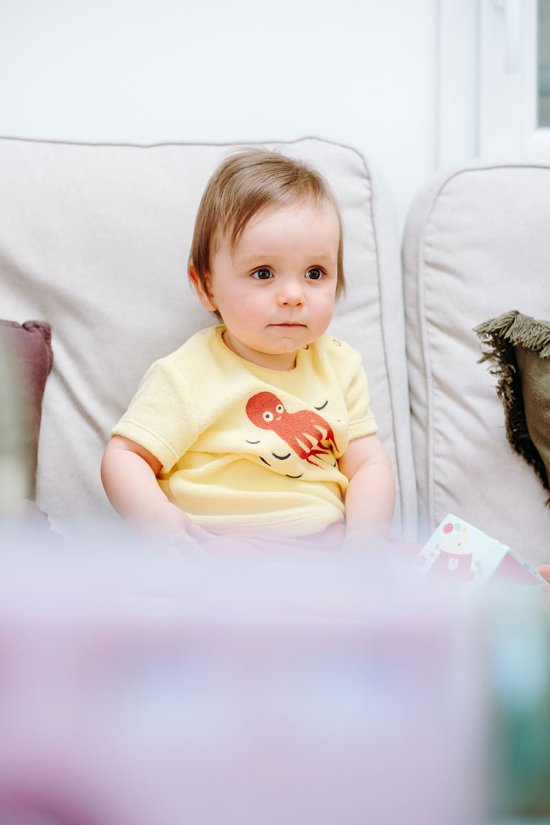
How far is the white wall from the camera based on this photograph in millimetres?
1469

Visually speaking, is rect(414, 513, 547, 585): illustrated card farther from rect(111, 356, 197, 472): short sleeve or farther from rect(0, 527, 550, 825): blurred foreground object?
rect(0, 527, 550, 825): blurred foreground object

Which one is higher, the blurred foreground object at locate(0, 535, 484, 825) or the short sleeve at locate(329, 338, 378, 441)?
the blurred foreground object at locate(0, 535, 484, 825)

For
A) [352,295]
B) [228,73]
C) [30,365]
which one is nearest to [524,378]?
[352,295]

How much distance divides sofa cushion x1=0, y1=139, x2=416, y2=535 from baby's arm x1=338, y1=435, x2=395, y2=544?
11 centimetres

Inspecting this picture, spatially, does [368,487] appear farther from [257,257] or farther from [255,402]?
[257,257]

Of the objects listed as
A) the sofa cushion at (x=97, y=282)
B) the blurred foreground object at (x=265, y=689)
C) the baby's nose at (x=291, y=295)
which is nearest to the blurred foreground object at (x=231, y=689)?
the blurred foreground object at (x=265, y=689)

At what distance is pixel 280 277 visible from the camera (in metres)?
1.05

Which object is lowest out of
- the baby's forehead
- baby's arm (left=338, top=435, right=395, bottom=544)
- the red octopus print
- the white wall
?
baby's arm (left=338, top=435, right=395, bottom=544)

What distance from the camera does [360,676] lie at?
0.95ft

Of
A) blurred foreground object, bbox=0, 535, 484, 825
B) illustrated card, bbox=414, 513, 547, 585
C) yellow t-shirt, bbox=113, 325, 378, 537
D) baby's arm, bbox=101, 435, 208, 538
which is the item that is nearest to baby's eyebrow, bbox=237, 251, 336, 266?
yellow t-shirt, bbox=113, 325, 378, 537

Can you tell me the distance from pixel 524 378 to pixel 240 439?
1.27ft

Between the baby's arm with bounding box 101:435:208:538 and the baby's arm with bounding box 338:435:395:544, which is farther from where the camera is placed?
the baby's arm with bounding box 338:435:395:544

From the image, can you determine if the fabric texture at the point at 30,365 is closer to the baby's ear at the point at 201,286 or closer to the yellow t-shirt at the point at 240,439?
the yellow t-shirt at the point at 240,439

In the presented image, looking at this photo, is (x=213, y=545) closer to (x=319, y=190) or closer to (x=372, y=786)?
(x=319, y=190)
